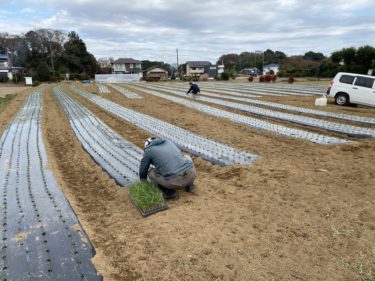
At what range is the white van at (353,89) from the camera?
1368 cm

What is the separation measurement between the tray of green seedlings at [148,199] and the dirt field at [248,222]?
12 centimetres

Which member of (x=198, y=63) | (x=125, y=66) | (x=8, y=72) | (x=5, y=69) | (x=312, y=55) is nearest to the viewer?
(x=8, y=72)

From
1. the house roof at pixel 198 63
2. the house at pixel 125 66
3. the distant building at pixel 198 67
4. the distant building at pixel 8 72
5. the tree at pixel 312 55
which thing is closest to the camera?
the distant building at pixel 8 72

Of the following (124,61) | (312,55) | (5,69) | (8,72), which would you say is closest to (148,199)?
(8,72)

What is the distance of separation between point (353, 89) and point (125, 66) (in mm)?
87051

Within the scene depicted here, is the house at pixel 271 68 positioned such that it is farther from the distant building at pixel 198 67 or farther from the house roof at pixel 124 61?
the house roof at pixel 124 61

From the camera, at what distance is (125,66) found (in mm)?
94875

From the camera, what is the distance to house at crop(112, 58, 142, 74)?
3693 inches

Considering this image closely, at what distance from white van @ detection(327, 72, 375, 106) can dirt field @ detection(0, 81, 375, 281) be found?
762 centimetres

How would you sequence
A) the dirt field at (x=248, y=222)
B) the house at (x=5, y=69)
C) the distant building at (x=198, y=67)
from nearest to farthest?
the dirt field at (x=248, y=222), the house at (x=5, y=69), the distant building at (x=198, y=67)

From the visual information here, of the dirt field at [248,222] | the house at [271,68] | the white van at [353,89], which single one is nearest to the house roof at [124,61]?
the house at [271,68]

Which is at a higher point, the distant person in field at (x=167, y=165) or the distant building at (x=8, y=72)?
the distant building at (x=8, y=72)

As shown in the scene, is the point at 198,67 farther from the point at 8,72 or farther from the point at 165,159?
the point at 165,159

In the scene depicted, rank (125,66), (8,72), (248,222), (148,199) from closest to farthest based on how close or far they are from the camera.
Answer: (248,222) < (148,199) < (8,72) < (125,66)
